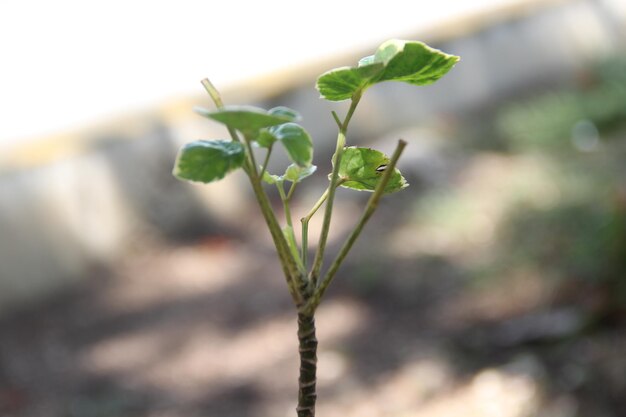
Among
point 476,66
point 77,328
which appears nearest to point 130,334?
point 77,328

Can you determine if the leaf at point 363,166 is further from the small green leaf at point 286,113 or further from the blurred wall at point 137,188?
the blurred wall at point 137,188

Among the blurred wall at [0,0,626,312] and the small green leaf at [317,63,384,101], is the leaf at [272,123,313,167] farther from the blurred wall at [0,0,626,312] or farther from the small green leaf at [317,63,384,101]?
the blurred wall at [0,0,626,312]

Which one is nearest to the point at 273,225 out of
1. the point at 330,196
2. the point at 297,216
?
the point at 330,196

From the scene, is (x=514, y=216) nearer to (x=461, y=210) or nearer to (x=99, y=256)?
(x=461, y=210)

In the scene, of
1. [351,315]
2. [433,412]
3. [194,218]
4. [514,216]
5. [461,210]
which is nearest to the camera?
[433,412]

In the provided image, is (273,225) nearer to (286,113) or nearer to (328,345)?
(286,113)

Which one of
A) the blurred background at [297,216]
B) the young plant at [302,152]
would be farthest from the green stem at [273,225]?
the blurred background at [297,216]
